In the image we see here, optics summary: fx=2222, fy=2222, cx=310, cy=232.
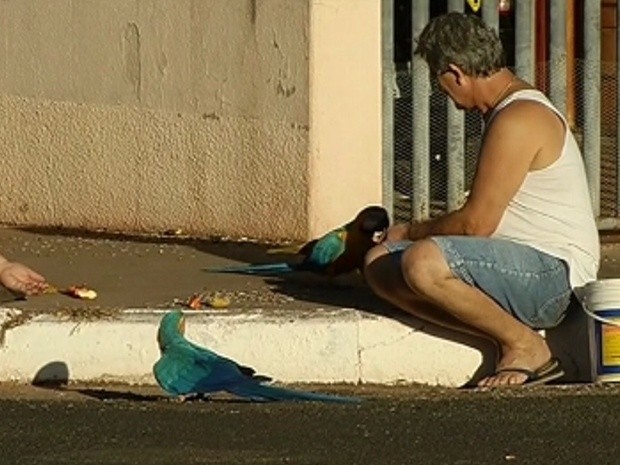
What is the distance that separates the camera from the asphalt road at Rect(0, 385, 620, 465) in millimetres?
6664

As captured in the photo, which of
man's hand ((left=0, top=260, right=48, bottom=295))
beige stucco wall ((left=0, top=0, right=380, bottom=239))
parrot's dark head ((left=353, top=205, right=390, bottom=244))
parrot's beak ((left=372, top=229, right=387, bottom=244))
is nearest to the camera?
man's hand ((left=0, top=260, right=48, bottom=295))

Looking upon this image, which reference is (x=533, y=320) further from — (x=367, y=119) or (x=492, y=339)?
(x=367, y=119)

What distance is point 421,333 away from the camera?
26.5 feet

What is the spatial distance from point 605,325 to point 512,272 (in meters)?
0.37

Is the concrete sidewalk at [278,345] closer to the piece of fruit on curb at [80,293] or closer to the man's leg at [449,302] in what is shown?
the man's leg at [449,302]

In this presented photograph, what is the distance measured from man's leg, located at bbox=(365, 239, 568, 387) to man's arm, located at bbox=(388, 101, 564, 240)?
0.22 meters

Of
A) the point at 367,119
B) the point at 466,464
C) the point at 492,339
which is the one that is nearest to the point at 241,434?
the point at 466,464

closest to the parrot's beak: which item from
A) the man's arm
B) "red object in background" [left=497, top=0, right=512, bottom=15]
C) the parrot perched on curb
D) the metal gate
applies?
the parrot perched on curb

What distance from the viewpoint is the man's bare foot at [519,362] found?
7809mm

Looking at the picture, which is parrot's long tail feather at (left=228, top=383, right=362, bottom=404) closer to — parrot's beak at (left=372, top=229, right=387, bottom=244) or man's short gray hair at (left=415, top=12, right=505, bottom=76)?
parrot's beak at (left=372, top=229, right=387, bottom=244)

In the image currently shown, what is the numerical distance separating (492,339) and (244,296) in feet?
3.69

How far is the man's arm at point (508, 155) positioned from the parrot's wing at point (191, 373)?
1.09m

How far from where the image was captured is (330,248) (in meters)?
8.59

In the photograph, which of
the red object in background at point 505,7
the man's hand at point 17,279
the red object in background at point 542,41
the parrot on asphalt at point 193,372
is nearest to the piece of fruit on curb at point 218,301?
the man's hand at point 17,279
